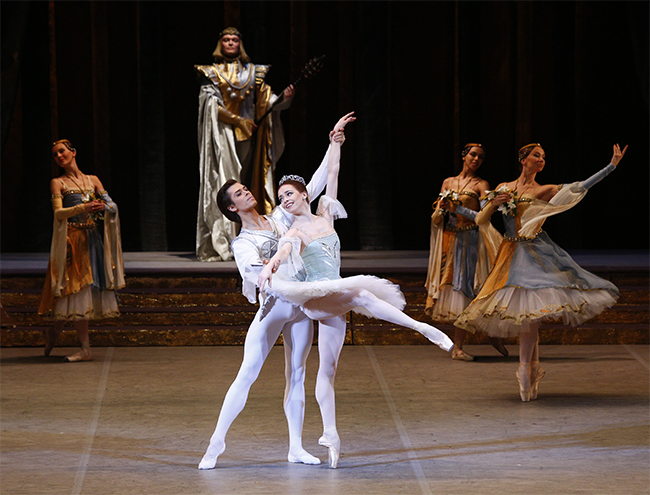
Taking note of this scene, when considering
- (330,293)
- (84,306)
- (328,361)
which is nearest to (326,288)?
(330,293)

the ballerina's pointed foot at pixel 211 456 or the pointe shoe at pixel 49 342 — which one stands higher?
the ballerina's pointed foot at pixel 211 456

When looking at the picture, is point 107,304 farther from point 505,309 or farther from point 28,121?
point 28,121

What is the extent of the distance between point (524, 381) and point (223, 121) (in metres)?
4.05

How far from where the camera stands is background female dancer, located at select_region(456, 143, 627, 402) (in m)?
4.89

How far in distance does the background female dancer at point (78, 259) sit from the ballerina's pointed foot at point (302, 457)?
8.96 feet

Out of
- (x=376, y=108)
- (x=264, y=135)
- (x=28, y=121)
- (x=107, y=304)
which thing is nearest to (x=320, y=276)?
(x=107, y=304)

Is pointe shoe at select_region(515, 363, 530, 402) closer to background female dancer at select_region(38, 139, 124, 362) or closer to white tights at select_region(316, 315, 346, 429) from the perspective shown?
white tights at select_region(316, 315, 346, 429)

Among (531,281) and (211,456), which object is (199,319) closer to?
(531,281)

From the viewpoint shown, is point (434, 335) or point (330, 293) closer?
point (434, 335)

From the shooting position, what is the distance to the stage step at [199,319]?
273 inches

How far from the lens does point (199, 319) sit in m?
7.02

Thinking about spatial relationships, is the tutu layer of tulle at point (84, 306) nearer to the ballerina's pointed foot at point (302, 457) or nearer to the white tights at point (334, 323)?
the ballerina's pointed foot at point (302, 457)

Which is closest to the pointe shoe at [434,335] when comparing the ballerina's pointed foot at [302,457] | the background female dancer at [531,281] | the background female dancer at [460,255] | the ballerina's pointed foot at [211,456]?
the ballerina's pointed foot at [302,457]

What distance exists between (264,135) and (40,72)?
2.88m
